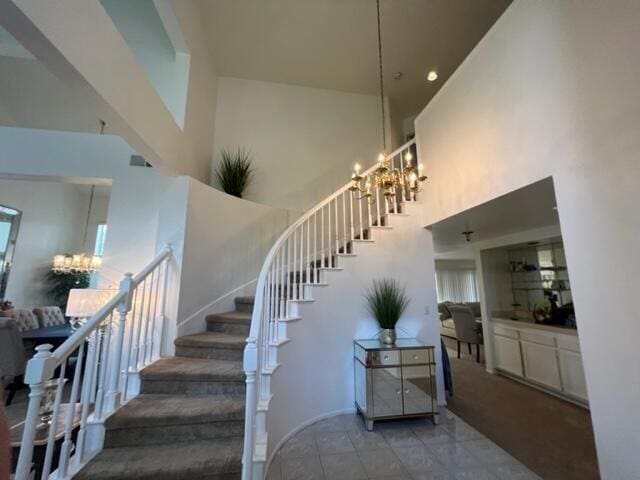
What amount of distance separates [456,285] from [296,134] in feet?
25.5

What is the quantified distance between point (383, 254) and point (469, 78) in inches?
83.5

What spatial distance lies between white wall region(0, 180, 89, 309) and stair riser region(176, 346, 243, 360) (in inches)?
216

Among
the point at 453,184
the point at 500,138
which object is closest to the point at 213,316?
the point at 453,184

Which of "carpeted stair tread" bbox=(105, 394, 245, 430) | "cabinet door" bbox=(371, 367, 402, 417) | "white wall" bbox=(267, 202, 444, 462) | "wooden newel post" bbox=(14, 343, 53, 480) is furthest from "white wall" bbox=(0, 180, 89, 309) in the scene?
"cabinet door" bbox=(371, 367, 402, 417)

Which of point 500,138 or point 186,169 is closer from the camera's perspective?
point 500,138

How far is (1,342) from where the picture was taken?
3250mm

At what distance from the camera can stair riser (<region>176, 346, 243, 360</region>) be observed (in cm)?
279

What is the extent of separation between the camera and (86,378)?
1938 mm

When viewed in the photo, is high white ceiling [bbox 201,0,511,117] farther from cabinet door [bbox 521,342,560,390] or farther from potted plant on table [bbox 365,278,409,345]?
cabinet door [bbox 521,342,560,390]

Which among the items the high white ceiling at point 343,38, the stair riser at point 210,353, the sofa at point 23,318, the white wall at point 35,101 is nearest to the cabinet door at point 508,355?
the stair riser at point 210,353

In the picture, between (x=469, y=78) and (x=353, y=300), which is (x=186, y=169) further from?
(x=469, y=78)

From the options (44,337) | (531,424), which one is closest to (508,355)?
(531,424)

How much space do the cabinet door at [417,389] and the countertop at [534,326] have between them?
205 centimetres

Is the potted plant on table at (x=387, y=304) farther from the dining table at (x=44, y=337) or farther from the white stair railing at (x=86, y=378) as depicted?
the dining table at (x=44, y=337)
